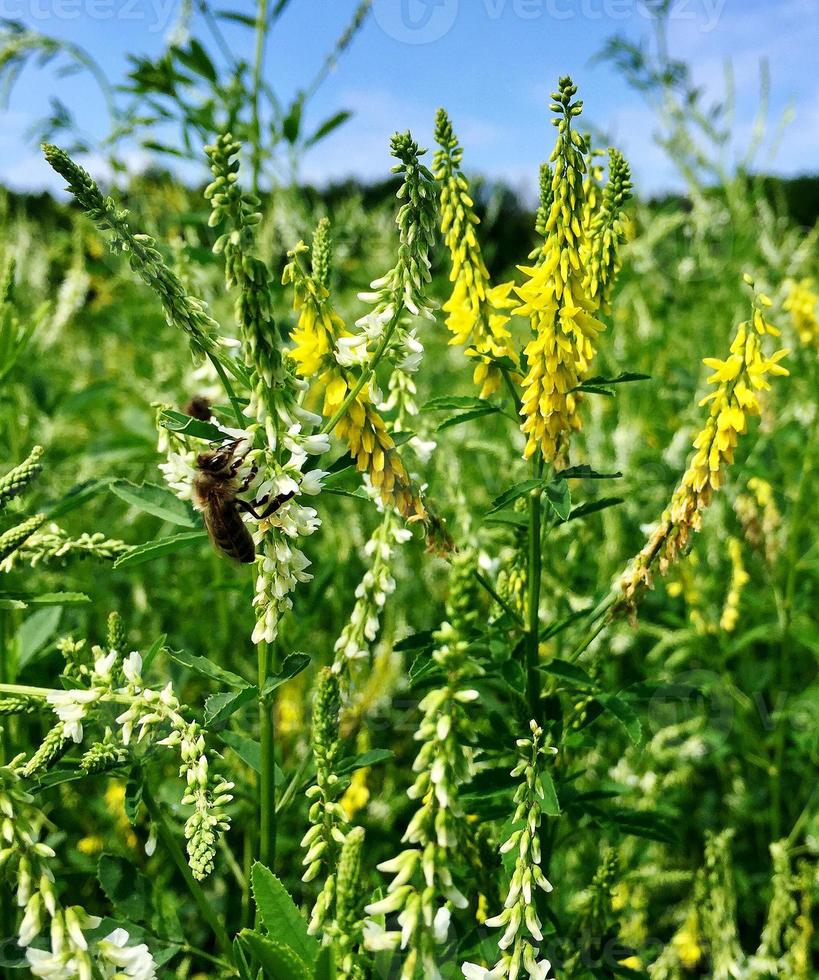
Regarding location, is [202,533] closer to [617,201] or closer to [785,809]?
[617,201]

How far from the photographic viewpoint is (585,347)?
1396mm

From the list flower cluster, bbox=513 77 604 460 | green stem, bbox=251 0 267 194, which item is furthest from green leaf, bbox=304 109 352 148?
flower cluster, bbox=513 77 604 460

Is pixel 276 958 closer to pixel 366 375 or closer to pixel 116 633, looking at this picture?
pixel 116 633

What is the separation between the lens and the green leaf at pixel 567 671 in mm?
1423

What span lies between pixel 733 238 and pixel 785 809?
3024 mm

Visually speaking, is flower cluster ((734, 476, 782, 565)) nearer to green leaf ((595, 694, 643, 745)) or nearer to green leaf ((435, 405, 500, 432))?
green leaf ((595, 694, 643, 745))

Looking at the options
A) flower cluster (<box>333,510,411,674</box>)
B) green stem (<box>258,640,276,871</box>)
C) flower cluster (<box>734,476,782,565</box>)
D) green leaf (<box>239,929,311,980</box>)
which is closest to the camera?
green leaf (<box>239,929,311,980</box>)

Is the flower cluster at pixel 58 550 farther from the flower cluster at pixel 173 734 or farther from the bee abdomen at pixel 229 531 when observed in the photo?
the flower cluster at pixel 173 734

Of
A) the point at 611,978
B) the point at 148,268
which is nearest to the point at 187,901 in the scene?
the point at 611,978

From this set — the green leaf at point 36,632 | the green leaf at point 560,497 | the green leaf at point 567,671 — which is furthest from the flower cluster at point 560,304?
the green leaf at point 36,632

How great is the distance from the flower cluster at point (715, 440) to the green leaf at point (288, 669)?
22.3 inches

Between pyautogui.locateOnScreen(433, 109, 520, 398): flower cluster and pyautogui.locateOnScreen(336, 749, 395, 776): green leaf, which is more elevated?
pyautogui.locateOnScreen(433, 109, 520, 398): flower cluster

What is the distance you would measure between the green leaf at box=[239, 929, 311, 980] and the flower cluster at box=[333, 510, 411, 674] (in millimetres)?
564

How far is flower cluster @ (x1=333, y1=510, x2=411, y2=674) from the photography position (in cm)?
151
